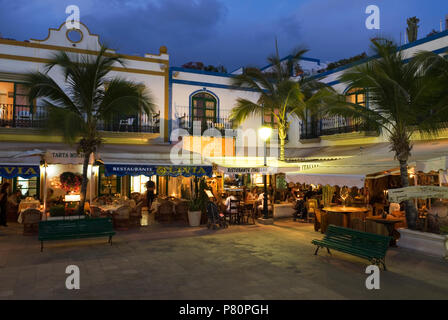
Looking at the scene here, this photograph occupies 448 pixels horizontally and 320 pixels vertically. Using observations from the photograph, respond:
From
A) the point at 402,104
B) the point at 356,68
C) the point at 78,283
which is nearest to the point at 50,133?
the point at 78,283

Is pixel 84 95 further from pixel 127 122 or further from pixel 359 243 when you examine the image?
pixel 359 243

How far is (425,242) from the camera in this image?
864 cm

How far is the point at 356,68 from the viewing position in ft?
31.5

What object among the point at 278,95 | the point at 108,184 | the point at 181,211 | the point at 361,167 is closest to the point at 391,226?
the point at 361,167

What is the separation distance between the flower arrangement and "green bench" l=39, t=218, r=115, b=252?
264 inches

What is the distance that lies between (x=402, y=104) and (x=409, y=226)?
3.40m

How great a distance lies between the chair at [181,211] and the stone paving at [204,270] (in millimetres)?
3177

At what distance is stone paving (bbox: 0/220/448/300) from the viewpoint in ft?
19.5

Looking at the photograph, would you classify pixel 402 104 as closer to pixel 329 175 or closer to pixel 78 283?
→ pixel 329 175

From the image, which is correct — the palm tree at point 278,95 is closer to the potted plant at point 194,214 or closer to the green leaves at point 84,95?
the potted plant at point 194,214

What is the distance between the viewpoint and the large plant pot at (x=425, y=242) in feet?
26.8

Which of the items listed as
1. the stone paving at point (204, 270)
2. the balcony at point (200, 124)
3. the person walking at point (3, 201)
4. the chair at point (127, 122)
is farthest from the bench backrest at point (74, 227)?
the balcony at point (200, 124)

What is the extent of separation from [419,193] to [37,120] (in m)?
14.4

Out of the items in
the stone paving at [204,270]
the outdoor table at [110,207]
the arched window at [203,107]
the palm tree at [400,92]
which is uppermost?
the arched window at [203,107]
